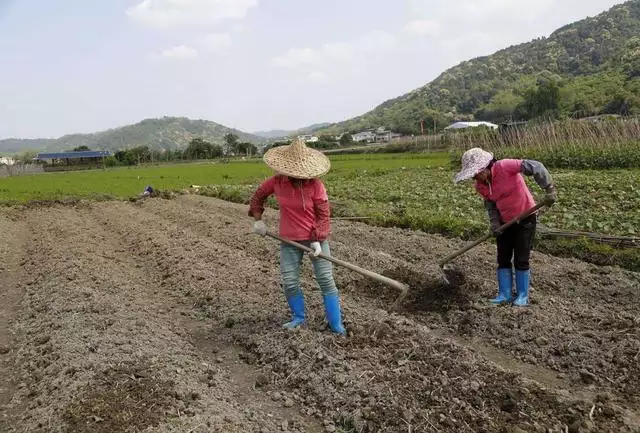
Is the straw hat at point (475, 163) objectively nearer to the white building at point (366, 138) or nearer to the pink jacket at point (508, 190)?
the pink jacket at point (508, 190)

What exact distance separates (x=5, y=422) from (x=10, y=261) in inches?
Result: 274

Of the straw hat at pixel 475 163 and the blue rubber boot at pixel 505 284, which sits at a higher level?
the straw hat at pixel 475 163

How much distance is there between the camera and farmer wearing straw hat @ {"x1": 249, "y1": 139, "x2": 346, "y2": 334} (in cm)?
446

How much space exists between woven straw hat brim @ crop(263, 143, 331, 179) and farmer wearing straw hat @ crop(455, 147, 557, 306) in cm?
155

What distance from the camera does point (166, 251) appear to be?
8734 millimetres

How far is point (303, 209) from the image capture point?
4543 mm

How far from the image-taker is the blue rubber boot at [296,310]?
481 centimetres

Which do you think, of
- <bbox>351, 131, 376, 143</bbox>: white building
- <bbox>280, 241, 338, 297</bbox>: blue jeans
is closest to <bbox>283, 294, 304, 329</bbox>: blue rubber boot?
<bbox>280, 241, 338, 297</bbox>: blue jeans

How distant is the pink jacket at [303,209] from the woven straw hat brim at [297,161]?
0.57ft

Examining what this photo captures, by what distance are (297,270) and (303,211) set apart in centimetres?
60

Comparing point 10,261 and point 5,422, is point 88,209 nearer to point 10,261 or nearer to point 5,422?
point 10,261

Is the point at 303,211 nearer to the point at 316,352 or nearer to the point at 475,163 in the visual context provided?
the point at 316,352

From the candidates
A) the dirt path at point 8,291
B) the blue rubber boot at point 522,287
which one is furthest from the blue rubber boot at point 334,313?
the dirt path at point 8,291

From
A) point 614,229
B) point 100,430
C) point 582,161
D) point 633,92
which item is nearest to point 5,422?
point 100,430
